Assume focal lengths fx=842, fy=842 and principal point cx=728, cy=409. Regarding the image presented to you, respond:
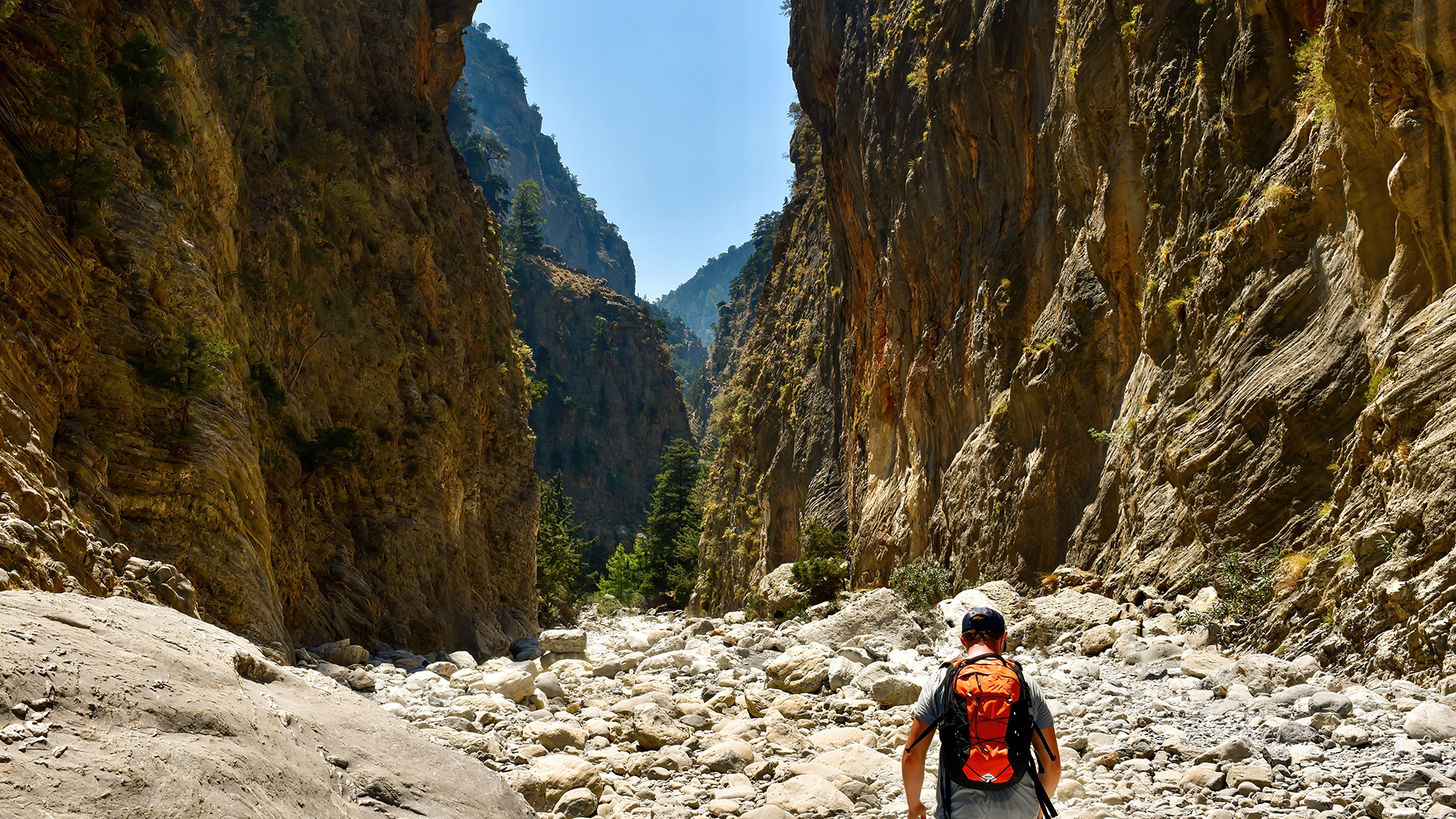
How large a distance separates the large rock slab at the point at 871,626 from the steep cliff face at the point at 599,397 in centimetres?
5987

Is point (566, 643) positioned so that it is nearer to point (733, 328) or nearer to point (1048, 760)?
point (1048, 760)

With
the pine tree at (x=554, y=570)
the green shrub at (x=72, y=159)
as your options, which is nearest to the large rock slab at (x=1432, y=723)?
the green shrub at (x=72, y=159)

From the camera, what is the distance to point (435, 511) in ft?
66.3

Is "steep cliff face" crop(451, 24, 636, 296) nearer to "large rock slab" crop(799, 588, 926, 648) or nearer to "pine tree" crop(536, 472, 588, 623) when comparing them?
"pine tree" crop(536, 472, 588, 623)

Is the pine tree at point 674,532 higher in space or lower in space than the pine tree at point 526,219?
lower

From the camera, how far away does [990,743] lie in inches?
126

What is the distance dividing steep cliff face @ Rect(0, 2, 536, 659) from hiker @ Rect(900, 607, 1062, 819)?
213 inches

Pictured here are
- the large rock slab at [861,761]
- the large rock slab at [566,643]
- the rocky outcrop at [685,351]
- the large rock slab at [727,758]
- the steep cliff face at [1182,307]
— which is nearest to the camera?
the large rock slab at [861,761]

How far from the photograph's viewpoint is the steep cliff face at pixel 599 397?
74.1m

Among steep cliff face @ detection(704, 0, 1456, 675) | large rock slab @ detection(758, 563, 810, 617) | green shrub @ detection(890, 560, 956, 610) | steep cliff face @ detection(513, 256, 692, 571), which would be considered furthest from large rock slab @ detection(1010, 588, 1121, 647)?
steep cliff face @ detection(513, 256, 692, 571)

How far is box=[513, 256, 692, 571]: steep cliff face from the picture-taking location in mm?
74125

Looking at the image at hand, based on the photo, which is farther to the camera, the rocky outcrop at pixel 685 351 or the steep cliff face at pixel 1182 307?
the rocky outcrop at pixel 685 351

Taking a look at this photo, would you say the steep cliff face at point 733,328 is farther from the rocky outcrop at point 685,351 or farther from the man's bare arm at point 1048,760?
the man's bare arm at point 1048,760

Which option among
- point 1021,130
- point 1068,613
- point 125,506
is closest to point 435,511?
point 125,506
